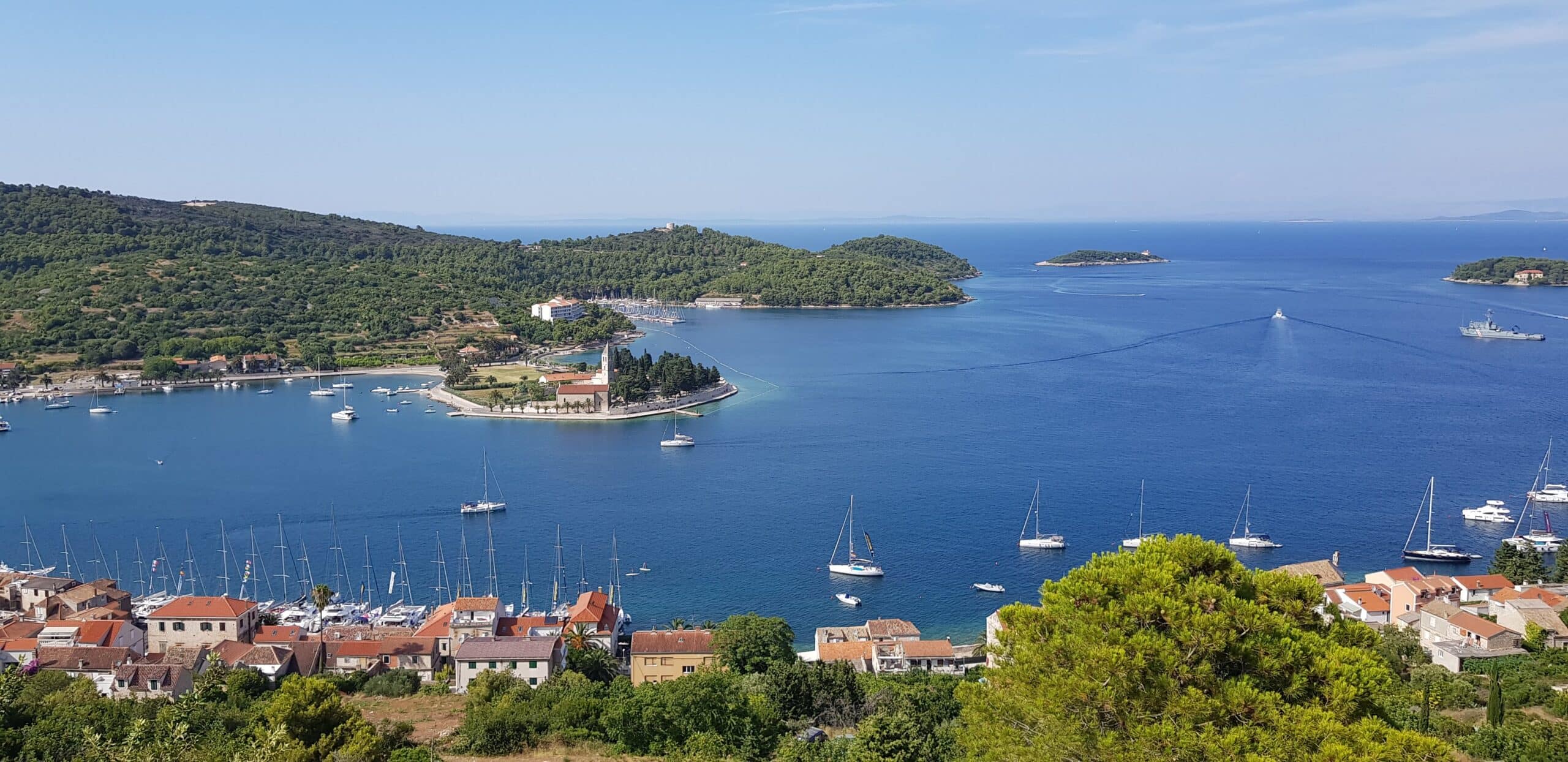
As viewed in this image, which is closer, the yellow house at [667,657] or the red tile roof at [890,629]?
the yellow house at [667,657]

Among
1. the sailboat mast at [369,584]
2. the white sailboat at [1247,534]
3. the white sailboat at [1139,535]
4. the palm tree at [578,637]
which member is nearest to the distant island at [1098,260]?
the white sailboat at [1139,535]

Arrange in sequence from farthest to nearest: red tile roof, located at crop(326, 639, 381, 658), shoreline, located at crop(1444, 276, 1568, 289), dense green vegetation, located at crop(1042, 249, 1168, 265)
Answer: dense green vegetation, located at crop(1042, 249, 1168, 265) → shoreline, located at crop(1444, 276, 1568, 289) → red tile roof, located at crop(326, 639, 381, 658)

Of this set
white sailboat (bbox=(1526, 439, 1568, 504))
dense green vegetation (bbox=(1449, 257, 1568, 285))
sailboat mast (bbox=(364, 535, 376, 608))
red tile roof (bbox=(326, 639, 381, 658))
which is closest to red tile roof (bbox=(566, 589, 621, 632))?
red tile roof (bbox=(326, 639, 381, 658))

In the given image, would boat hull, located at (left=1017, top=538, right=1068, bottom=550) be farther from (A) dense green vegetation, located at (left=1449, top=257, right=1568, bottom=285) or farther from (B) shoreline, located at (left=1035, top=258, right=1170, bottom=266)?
(B) shoreline, located at (left=1035, top=258, right=1170, bottom=266)

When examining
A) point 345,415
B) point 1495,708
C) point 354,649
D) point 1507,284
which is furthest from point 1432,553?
point 1507,284

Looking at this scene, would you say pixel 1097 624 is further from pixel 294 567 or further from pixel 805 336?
pixel 805 336

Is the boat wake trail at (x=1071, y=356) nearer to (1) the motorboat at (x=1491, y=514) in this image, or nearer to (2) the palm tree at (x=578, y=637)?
(1) the motorboat at (x=1491, y=514)

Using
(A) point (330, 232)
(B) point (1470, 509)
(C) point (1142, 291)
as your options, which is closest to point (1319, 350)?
(B) point (1470, 509)

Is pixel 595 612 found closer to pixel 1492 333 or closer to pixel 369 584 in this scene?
pixel 369 584
